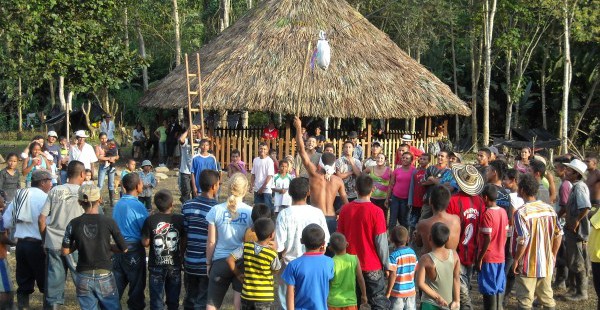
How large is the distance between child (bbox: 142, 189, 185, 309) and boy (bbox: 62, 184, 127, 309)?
1.00 feet

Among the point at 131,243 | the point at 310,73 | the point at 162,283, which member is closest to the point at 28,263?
the point at 131,243

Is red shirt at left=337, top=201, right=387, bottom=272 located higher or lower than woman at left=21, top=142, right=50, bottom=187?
lower

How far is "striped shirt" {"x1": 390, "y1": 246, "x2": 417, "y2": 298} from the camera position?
257 inches

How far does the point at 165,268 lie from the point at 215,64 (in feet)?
44.4

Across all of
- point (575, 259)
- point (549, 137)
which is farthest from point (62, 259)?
point (549, 137)

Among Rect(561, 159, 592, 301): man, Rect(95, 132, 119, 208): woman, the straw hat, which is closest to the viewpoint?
the straw hat

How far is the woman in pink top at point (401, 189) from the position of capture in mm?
10664

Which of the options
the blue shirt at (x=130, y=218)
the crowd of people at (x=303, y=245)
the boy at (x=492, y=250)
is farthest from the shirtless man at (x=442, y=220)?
the blue shirt at (x=130, y=218)

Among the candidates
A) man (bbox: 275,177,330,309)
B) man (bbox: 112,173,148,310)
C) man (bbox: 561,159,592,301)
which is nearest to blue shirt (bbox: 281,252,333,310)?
man (bbox: 275,177,330,309)

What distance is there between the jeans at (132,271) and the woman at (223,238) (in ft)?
2.93

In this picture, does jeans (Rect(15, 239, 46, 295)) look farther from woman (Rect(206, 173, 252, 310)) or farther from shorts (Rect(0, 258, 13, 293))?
woman (Rect(206, 173, 252, 310))

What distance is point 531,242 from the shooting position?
7336 millimetres

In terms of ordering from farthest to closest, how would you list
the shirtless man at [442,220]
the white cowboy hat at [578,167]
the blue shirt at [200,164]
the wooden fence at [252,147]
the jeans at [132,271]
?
1. the wooden fence at [252,147]
2. the blue shirt at [200,164]
3. the white cowboy hat at [578,167]
4. the jeans at [132,271]
5. the shirtless man at [442,220]

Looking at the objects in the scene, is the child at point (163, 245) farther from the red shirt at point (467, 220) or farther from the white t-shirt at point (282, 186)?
the white t-shirt at point (282, 186)
